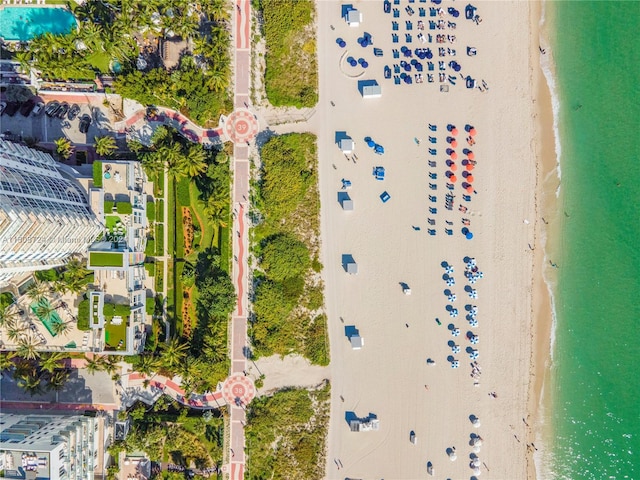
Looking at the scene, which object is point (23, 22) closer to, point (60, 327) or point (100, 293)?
point (100, 293)

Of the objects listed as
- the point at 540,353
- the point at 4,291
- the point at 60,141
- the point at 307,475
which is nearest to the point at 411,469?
the point at 307,475

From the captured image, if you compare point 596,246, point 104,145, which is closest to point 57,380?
point 104,145

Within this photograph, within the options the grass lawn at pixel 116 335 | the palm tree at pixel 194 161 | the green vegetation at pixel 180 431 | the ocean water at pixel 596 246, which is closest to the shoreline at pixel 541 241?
the ocean water at pixel 596 246

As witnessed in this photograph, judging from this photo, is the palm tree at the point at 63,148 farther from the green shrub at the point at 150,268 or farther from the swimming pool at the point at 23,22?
the green shrub at the point at 150,268

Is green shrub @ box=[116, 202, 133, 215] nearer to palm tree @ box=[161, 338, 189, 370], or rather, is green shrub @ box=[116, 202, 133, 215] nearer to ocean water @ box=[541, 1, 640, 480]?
palm tree @ box=[161, 338, 189, 370]

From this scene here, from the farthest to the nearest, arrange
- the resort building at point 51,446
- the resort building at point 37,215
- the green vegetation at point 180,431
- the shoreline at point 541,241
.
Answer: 1. the shoreline at point 541,241
2. the green vegetation at point 180,431
3. the resort building at point 51,446
4. the resort building at point 37,215

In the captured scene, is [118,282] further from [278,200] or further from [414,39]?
[414,39]

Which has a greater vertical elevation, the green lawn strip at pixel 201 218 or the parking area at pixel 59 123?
the parking area at pixel 59 123
